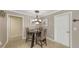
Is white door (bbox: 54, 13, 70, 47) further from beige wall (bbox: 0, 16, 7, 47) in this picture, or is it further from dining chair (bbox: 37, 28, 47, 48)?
beige wall (bbox: 0, 16, 7, 47)

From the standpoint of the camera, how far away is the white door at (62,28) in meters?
1.83

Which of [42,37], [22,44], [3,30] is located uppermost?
[3,30]

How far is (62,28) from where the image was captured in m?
1.84

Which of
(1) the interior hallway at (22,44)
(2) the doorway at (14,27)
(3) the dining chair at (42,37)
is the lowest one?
(1) the interior hallway at (22,44)

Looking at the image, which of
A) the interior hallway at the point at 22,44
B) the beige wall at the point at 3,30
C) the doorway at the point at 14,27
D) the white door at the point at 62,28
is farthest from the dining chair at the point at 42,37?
the beige wall at the point at 3,30

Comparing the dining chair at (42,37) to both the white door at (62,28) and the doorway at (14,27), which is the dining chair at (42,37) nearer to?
the white door at (62,28)

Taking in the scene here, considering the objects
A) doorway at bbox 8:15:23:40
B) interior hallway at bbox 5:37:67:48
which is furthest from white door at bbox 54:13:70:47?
doorway at bbox 8:15:23:40

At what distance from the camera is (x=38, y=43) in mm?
1899

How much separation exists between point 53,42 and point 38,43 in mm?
349

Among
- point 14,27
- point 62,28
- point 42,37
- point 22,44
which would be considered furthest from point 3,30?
point 62,28

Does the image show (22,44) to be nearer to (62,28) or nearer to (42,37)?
(42,37)
